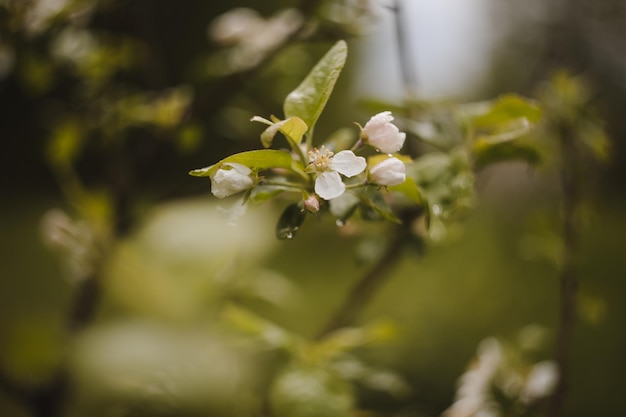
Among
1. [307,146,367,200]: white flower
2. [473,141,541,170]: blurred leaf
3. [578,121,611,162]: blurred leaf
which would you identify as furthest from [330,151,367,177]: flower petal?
[578,121,611,162]: blurred leaf

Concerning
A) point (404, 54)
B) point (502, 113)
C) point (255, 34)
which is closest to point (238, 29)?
point (255, 34)

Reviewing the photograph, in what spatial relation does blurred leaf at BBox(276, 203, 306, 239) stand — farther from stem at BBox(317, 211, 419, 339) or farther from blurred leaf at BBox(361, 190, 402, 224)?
stem at BBox(317, 211, 419, 339)

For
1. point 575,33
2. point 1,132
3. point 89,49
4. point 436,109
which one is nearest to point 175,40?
point 1,132

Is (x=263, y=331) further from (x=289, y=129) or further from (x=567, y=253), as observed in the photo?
(x=567, y=253)

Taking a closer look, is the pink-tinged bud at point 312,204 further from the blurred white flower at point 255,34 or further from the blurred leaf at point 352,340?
the blurred white flower at point 255,34

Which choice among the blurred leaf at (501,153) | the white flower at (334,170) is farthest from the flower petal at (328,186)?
the blurred leaf at (501,153)

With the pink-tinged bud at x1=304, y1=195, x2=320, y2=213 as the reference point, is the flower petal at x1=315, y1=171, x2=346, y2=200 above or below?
above

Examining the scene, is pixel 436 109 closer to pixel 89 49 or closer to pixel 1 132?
pixel 89 49
